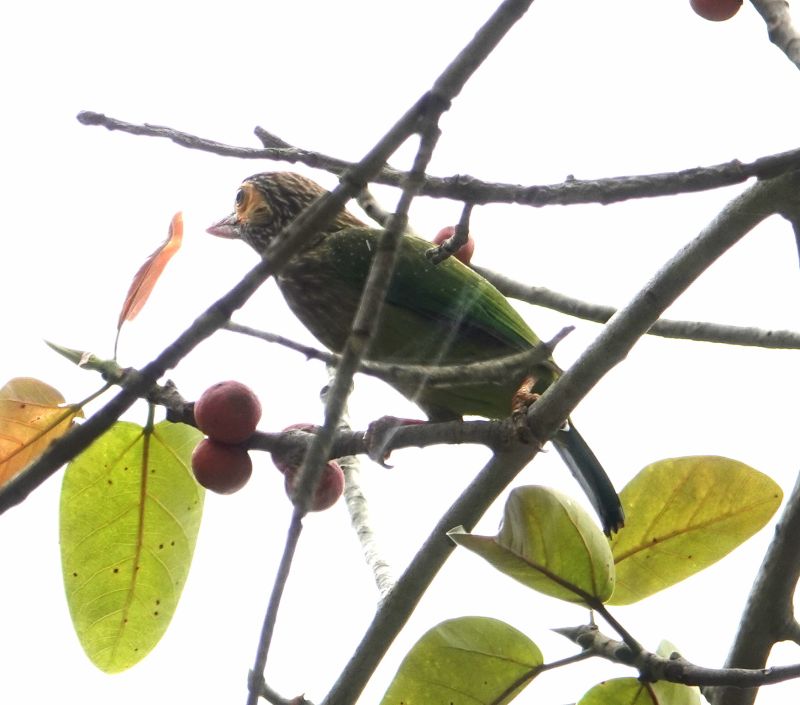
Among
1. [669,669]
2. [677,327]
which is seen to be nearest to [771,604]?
[669,669]

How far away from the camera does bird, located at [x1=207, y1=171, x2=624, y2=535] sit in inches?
141

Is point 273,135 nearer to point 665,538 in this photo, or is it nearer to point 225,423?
point 225,423

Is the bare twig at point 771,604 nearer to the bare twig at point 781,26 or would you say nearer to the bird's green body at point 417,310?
the bare twig at point 781,26

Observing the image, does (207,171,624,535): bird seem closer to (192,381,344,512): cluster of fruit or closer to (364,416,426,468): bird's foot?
(364,416,426,468): bird's foot

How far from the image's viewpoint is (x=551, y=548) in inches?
83.9

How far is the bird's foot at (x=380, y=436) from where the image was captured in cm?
238

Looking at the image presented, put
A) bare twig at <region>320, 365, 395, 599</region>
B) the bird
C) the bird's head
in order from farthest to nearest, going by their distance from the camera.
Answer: the bird's head → the bird → bare twig at <region>320, 365, 395, 599</region>

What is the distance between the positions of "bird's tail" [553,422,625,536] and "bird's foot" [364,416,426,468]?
24.4 inches

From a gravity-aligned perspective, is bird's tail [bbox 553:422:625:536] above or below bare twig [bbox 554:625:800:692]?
above

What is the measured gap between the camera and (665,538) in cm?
244

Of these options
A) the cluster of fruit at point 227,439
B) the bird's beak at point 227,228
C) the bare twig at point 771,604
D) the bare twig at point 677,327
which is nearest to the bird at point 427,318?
the bare twig at point 677,327

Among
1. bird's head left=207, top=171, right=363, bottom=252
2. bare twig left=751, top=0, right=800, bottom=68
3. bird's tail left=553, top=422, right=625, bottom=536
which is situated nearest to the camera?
bare twig left=751, top=0, right=800, bottom=68

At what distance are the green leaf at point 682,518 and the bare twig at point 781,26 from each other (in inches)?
35.7

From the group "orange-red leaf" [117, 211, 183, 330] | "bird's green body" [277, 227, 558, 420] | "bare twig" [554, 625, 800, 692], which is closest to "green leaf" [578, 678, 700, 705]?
"bare twig" [554, 625, 800, 692]
